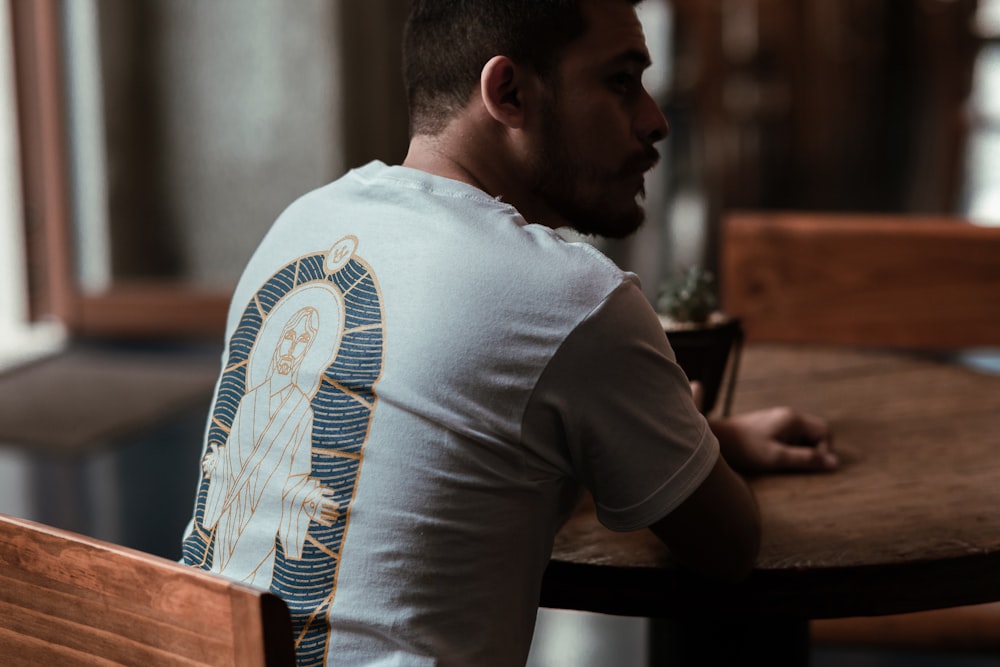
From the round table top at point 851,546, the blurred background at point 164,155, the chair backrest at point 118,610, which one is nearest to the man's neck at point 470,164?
the round table top at point 851,546

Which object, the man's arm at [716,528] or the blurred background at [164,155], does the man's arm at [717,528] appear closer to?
the man's arm at [716,528]

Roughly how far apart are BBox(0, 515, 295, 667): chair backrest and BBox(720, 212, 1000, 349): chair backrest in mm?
1417

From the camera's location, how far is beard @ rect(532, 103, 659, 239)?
43.1 inches

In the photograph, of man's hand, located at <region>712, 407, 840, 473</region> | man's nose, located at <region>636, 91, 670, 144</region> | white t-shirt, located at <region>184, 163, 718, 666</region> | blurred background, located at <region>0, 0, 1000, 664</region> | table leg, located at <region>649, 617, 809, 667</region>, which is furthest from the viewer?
blurred background, located at <region>0, 0, 1000, 664</region>

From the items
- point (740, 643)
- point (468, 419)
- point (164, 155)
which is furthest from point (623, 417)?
point (164, 155)

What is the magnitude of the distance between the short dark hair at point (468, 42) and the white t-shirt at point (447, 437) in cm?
15

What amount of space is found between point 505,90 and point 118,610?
547 millimetres

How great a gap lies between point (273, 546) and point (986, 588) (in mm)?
603

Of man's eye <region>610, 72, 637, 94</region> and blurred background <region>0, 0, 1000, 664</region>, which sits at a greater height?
man's eye <region>610, 72, 637, 94</region>

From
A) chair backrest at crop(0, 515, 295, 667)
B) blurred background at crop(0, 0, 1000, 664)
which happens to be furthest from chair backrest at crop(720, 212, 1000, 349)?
blurred background at crop(0, 0, 1000, 664)

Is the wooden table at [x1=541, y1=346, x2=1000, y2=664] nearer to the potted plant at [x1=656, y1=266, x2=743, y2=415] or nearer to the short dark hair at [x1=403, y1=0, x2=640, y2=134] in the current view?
the potted plant at [x1=656, y1=266, x2=743, y2=415]

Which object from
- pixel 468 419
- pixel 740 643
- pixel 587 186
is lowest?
pixel 740 643

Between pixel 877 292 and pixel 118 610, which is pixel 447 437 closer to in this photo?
pixel 118 610

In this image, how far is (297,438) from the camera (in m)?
0.95
